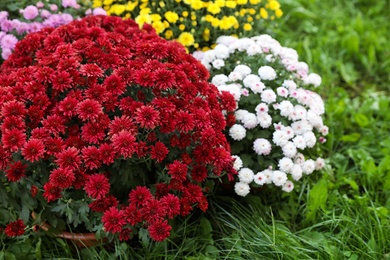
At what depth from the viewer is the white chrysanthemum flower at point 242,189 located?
8.36 ft

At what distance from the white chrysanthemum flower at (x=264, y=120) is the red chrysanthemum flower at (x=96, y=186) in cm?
84

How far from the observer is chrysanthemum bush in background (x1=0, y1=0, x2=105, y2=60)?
2863 millimetres

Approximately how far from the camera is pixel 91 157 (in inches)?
82.2

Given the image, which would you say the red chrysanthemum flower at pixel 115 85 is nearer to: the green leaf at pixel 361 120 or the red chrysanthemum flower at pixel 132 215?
the red chrysanthemum flower at pixel 132 215

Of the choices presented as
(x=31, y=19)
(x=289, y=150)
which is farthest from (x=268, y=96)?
(x=31, y=19)

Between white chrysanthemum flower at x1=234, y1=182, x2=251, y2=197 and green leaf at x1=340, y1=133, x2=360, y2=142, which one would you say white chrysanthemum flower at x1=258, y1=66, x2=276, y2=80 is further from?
green leaf at x1=340, y1=133, x2=360, y2=142

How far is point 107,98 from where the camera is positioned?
2182 mm

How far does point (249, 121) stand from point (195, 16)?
797 mm

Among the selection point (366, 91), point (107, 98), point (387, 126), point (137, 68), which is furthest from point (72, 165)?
point (366, 91)

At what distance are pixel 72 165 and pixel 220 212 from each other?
85 cm

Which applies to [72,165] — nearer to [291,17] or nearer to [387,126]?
[387,126]

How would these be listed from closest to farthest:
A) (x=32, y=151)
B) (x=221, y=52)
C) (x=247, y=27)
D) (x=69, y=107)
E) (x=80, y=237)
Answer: (x=32, y=151), (x=69, y=107), (x=80, y=237), (x=221, y=52), (x=247, y=27)

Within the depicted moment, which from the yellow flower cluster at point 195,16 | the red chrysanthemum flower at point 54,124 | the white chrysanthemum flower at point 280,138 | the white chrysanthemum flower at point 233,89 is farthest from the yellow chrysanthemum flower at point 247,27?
the red chrysanthemum flower at point 54,124

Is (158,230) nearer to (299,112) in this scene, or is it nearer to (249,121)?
(249,121)
